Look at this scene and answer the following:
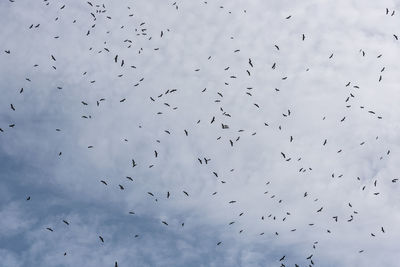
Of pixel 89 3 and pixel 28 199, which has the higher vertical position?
pixel 89 3

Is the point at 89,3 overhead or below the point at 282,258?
overhead

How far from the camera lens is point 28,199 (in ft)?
576

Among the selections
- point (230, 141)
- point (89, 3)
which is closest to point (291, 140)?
point (230, 141)

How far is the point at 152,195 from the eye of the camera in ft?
574

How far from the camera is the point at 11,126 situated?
574 ft

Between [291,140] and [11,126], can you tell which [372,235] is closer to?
[291,140]

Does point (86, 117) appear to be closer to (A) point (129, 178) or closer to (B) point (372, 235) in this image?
(A) point (129, 178)

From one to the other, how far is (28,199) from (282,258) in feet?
55.5

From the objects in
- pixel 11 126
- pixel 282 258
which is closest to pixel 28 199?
pixel 11 126

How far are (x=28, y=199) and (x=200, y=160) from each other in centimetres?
1136

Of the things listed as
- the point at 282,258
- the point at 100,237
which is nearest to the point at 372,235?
the point at 282,258

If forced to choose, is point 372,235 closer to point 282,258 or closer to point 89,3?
point 282,258

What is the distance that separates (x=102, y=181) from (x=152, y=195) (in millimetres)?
3340

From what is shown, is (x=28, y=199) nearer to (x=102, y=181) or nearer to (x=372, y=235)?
(x=102, y=181)
